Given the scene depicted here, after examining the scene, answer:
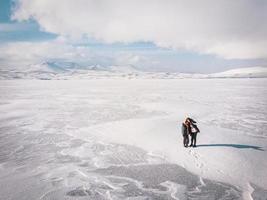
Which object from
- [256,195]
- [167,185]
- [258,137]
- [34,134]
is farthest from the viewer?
[34,134]

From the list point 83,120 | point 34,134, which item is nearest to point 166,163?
point 34,134

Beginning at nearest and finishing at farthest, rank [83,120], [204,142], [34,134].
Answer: [204,142] → [34,134] → [83,120]

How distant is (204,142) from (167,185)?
5.21 meters

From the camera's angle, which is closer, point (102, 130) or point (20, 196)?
point (20, 196)

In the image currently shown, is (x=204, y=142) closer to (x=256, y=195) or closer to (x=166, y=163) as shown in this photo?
(x=166, y=163)

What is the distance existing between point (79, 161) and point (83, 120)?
9212mm

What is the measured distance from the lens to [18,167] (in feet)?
32.4

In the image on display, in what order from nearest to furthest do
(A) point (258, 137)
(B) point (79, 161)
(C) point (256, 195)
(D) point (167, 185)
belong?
(C) point (256, 195) → (D) point (167, 185) → (B) point (79, 161) → (A) point (258, 137)

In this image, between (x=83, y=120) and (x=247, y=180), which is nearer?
(x=247, y=180)

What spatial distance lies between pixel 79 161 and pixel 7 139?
5963 mm

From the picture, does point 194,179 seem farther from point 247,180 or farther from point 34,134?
point 34,134

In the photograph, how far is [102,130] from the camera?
16094 mm

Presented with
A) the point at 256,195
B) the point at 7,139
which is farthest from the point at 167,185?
the point at 7,139

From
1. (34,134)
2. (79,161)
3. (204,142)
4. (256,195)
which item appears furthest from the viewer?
(34,134)
